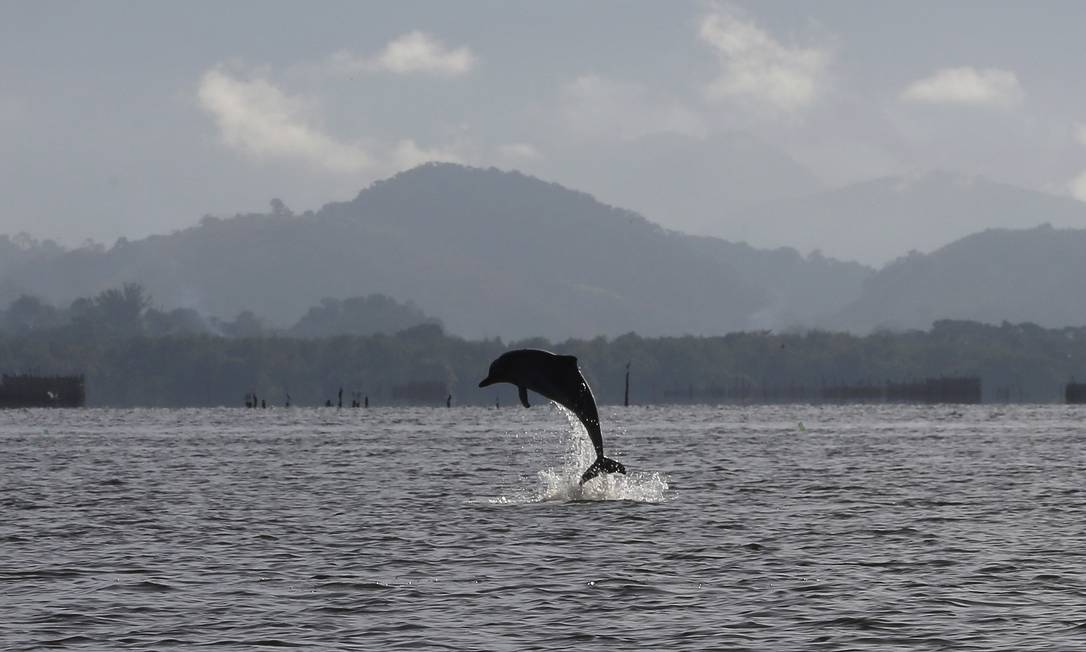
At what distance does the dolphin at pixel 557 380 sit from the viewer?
40.2 m

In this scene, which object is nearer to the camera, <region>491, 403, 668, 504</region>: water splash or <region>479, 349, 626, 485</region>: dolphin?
<region>479, 349, 626, 485</region>: dolphin

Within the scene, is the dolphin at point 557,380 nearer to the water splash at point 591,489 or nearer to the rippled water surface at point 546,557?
the water splash at point 591,489

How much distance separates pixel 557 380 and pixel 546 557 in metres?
7.77

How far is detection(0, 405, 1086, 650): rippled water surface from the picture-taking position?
2627cm

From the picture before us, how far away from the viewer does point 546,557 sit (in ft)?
114

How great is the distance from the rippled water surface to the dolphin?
2.25 m

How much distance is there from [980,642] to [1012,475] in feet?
128

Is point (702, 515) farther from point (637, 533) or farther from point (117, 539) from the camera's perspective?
point (117, 539)

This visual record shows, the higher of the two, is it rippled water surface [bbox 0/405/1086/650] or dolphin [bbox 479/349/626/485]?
dolphin [bbox 479/349/626/485]

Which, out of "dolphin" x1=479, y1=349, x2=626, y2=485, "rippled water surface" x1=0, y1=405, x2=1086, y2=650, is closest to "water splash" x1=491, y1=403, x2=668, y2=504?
"rippled water surface" x1=0, y1=405, x2=1086, y2=650

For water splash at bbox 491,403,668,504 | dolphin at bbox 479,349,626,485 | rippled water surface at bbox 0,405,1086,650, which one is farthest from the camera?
water splash at bbox 491,403,668,504

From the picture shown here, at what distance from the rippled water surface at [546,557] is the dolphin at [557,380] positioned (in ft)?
7.37

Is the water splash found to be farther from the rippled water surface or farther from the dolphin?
the dolphin

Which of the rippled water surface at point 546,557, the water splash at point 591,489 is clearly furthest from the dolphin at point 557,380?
the rippled water surface at point 546,557
